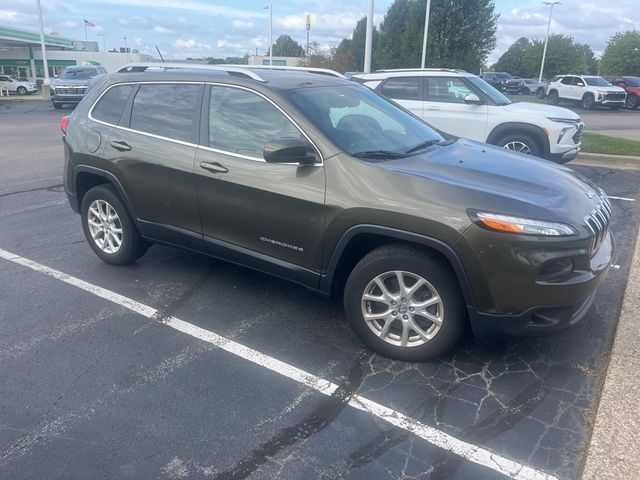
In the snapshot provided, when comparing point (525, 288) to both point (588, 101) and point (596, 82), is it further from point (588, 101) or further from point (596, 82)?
point (596, 82)

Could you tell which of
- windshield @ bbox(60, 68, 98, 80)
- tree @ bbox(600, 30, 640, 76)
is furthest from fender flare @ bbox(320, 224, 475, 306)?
tree @ bbox(600, 30, 640, 76)

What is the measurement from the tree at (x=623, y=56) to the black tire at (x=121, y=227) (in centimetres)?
4911

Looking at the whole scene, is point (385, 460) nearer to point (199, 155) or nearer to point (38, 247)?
point (199, 155)

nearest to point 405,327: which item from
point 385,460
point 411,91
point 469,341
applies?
point 469,341

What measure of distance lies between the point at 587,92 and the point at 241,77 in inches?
1144

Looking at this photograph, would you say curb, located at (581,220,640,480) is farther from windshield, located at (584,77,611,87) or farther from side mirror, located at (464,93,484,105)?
windshield, located at (584,77,611,87)

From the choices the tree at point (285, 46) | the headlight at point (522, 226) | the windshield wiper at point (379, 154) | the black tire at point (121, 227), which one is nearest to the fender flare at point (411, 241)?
the headlight at point (522, 226)

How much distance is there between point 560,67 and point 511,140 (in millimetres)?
55131

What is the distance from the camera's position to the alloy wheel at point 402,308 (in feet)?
11.1

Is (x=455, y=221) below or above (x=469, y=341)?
above

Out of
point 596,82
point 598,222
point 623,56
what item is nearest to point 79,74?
point 596,82

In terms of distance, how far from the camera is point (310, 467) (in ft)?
8.72

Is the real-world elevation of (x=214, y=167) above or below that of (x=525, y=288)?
above

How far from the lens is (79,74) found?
A: 81.0ft
